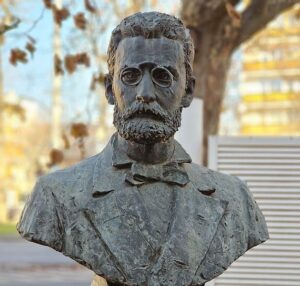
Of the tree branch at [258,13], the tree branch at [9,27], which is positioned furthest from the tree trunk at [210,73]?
the tree branch at [9,27]

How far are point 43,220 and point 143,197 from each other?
393mm

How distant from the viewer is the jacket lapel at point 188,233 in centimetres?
290

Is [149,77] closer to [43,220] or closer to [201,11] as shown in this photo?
[43,220]

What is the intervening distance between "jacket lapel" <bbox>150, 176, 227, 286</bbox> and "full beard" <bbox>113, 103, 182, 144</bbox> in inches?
10.2

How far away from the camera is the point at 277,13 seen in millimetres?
8453

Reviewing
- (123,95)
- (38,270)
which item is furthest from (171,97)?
(38,270)

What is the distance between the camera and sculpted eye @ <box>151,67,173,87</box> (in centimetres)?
297

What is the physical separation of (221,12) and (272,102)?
25597 millimetres

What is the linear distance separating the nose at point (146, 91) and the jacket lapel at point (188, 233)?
0.40 meters

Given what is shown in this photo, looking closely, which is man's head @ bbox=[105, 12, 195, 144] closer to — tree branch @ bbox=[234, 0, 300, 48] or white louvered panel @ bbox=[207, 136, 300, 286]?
white louvered panel @ bbox=[207, 136, 300, 286]

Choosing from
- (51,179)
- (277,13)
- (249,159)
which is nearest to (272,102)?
(277,13)

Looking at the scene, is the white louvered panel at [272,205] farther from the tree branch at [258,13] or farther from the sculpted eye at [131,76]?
the sculpted eye at [131,76]

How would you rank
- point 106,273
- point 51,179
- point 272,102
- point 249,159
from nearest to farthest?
point 106,273
point 51,179
point 249,159
point 272,102

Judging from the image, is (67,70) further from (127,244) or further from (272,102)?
(272,102)
